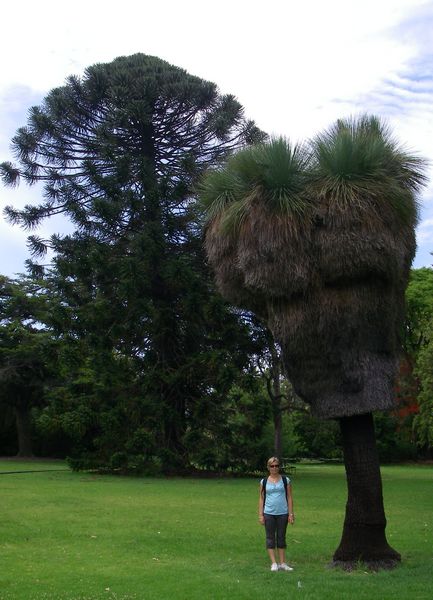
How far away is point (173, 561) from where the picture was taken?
9930mm

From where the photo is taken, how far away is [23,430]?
45.6 m

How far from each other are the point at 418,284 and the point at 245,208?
3636 cm

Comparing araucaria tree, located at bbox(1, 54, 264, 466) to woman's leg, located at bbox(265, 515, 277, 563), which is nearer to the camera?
woman's leg, located at bbox(265, 515, 277, 563)

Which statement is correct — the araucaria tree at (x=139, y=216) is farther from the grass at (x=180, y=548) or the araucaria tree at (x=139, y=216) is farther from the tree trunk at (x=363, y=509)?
the tree trunk at (x=363, y=509)

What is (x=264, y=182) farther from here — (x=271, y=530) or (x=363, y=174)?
(x=271, y=530)

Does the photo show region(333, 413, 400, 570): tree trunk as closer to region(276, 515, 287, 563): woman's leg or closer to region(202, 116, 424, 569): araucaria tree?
region(202, 116, 424, 569): araucaria tree

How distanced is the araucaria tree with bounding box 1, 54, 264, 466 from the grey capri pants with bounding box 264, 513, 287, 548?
57.4ft

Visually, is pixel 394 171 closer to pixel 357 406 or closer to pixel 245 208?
pixel 245 208

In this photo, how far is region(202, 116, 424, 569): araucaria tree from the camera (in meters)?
9.42

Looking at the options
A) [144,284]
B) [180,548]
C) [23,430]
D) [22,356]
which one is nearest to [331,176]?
[180,548]

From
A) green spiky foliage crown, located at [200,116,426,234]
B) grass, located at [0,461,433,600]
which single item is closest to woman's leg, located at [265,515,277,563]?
grass, located at [0,461,433,600]

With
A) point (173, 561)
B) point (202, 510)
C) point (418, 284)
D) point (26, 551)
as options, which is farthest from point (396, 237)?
point (418, 284)

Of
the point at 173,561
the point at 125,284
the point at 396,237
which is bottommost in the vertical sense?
the point at 173,561

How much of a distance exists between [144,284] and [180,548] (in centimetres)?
1743
